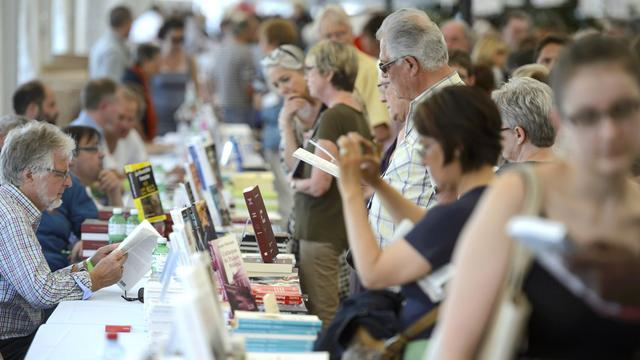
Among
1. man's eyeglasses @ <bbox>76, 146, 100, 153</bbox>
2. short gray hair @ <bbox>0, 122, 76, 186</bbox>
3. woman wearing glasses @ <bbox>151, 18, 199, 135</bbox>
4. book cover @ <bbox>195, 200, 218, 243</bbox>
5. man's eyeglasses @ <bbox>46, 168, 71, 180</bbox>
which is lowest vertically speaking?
woman wearing glasses @ <bbox>151, 18, 199, 135</bbox>

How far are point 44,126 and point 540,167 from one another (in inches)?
106

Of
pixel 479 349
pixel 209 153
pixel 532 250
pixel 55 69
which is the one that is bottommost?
pixel 55 69

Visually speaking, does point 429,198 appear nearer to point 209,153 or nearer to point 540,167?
point 540,167

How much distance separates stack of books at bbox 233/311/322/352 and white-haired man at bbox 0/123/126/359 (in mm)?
1223

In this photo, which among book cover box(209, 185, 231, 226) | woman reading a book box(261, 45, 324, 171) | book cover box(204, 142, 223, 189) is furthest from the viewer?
woman reading a book box(261, 45, 324, 171)

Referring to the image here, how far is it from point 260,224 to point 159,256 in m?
0.57

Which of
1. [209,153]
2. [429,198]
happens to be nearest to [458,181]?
[429,198]

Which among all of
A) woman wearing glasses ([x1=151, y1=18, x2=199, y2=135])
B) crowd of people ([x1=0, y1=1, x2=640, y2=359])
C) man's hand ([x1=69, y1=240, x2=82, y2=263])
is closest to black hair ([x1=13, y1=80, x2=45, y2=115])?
crowd of people ([x1=0, y1=1, x2=640, y2=359])

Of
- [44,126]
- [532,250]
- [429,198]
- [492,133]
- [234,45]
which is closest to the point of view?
[532,250]

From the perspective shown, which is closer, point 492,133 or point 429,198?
point 492,133

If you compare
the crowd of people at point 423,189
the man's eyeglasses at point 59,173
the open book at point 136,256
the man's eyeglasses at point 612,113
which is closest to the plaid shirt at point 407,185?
the crowd of people at point 423,189

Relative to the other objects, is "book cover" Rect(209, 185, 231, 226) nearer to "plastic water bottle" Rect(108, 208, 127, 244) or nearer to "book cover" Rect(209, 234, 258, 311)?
"plastic water bottle" Rect(108, 208, 127, 244)

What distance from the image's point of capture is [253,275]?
4.77 meters

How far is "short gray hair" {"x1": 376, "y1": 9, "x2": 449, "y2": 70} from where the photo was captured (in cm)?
449
